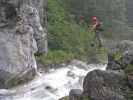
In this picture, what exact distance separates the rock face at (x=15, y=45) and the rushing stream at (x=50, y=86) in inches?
16.6

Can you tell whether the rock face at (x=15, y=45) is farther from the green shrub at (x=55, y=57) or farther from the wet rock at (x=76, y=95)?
the wet rock at (x=76, y=95)

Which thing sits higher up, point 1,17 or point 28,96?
point 1,17

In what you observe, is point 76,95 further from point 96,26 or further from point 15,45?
point 96,26

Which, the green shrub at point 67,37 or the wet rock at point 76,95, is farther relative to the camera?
the green shrub at point 67,37

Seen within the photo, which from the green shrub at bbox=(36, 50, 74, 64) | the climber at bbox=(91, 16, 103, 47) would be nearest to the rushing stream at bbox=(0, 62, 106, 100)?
the green shrub at bbox=(36, 50, 74, 64)

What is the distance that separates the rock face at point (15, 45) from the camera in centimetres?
1123

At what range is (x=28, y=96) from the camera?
998 cm

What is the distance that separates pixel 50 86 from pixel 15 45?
6.60ft

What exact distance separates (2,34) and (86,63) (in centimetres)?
493

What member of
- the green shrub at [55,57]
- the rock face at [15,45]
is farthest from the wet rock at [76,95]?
the green shrub at [55,57]

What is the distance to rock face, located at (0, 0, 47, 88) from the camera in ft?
36.8

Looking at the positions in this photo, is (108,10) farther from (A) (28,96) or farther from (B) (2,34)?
(A) (28,96)

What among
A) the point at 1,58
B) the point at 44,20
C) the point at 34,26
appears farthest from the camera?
the point at 44,20

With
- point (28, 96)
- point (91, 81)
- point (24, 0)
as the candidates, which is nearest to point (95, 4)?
point (24, 0)
